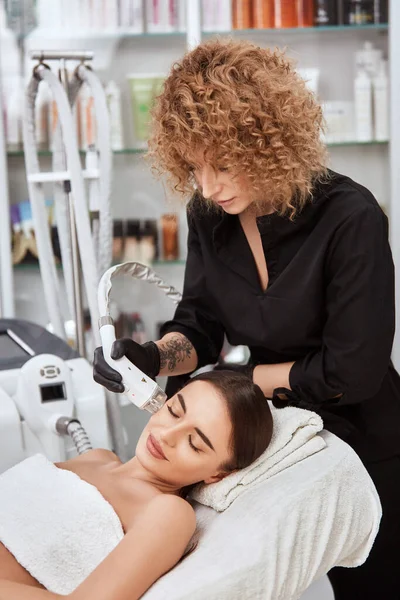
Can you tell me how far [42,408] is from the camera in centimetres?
178

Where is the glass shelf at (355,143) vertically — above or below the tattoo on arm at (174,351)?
above

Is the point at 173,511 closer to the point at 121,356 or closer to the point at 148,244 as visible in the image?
the point at 121,356

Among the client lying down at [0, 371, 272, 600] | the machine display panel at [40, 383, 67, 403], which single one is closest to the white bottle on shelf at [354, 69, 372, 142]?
the machine display panel at [40, 383, 67, 403]

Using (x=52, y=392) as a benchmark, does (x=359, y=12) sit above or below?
above

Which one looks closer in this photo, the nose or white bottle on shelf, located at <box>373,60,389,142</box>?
the nose

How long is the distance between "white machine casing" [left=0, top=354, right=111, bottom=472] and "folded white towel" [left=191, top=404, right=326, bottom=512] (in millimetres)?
481

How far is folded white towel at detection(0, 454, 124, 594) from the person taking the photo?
1268 mm

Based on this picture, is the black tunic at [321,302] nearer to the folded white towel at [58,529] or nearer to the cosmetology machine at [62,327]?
the cosmetology machine at [62,327]

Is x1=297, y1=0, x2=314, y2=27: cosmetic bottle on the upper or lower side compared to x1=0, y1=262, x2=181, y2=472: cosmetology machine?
upper

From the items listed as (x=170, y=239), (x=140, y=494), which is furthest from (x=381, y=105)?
(x=140, y=494)

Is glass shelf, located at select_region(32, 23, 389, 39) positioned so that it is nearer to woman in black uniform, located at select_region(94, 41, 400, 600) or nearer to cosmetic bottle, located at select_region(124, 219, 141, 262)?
cosmetic bottle, located at select_region(124, 219, 141, 262)

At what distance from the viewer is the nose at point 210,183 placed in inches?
57.0

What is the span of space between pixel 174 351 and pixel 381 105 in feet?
6.11

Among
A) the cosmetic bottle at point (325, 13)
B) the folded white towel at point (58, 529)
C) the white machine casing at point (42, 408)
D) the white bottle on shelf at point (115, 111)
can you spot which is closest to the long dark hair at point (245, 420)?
the folded white towel at point (58, 529)
